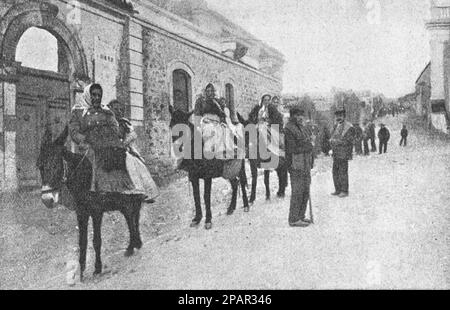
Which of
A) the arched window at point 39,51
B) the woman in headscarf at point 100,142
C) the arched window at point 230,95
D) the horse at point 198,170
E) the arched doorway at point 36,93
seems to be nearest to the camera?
the woman in headscarf at point 100,142

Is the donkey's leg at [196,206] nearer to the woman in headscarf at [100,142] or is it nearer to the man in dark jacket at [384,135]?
the woman in headscarf at [100,142]

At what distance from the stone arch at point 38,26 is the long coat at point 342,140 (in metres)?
3.57

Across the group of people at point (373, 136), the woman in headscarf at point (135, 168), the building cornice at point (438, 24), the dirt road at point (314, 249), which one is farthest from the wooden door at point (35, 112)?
the group of people at point (373, 136)

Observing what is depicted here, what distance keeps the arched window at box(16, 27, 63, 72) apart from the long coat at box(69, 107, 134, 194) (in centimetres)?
167

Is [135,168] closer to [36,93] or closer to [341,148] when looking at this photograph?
[36,93]

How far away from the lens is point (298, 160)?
432 centimetres

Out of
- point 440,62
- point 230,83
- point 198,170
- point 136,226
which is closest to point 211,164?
point 198,170

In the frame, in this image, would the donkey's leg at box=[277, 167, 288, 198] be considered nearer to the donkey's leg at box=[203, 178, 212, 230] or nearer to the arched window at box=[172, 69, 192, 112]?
the donkey's leg at box=[203, 178, 212, 230]

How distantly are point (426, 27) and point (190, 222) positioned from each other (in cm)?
346

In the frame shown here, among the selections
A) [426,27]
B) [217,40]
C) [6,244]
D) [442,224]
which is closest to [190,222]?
[6,244]

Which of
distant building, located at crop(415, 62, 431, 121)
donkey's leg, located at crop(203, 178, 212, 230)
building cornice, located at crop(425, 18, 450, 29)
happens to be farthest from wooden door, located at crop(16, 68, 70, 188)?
distant building, located at crop(415, 62, 431, 121)

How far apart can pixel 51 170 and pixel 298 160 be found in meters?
2.45

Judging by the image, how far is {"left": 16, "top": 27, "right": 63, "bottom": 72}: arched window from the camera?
15.1ft

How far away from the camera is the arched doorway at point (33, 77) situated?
170 inches
